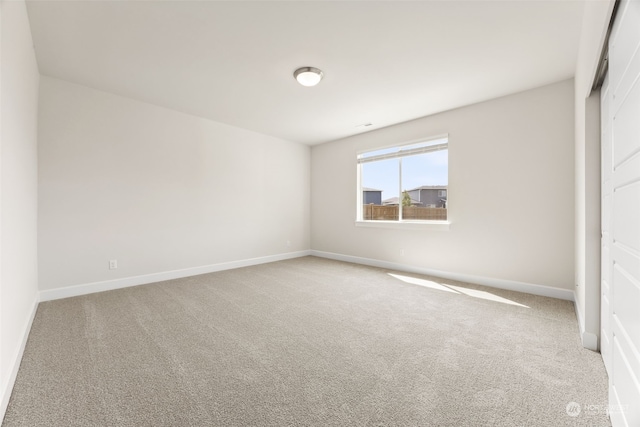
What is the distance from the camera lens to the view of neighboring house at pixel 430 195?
4.24m

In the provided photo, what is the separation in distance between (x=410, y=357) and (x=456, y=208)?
274cm

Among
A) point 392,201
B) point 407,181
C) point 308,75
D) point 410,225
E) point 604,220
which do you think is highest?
point 308,75

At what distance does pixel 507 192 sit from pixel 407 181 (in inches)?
59.8

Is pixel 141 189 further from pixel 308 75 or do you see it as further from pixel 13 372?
pixel 308 75

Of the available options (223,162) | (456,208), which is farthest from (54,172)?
(456,208)

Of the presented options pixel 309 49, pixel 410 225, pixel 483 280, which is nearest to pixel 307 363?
pixel 309 49

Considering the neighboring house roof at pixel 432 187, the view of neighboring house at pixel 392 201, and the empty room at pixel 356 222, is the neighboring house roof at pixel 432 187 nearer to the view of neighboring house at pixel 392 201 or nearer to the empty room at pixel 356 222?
the empty room at pixel 356 222

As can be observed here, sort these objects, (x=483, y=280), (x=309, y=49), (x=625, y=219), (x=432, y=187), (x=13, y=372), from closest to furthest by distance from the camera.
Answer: (x=625, y=219)
(x=13, y=372)
(x=309, y=49)
(x=483, y=280)
(x=432, y=187)

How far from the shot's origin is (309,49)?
2562 mm

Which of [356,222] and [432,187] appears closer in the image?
[432,187]

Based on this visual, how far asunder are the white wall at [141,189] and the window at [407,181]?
1865 mm

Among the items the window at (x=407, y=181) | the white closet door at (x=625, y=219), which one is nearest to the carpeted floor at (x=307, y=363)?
the white closet door at (x=625, y=219)

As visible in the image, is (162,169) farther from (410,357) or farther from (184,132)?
(410,357)

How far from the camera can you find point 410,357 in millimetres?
1925
